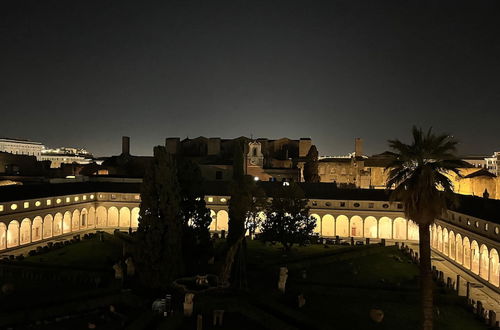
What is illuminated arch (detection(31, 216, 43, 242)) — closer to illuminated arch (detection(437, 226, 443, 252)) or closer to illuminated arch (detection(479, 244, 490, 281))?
illuminated arch (detection(437, 226, 443, 252))

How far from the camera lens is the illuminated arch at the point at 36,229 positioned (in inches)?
1907

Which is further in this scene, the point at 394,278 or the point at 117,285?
the point at 394,278

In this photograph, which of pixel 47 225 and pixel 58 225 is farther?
pixel 58 225

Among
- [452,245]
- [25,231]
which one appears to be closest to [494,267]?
[452,245]

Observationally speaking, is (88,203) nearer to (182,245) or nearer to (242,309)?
(182,245)

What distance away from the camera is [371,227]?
178ft

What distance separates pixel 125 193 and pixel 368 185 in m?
41.3

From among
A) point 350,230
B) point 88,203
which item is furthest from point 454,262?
point 88,203

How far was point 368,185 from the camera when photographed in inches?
2985

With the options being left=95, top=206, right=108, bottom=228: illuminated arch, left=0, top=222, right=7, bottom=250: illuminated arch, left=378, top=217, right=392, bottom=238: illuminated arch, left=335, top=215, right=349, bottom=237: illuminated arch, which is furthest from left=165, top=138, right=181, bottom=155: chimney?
left=378, top=217, right=392, bottom=238: illuminated arch

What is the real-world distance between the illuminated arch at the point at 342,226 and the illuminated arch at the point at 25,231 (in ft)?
118

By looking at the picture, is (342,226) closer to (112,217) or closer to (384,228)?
(384,228)

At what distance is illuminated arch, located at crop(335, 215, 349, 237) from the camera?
54769 mm

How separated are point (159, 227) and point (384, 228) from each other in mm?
33818
